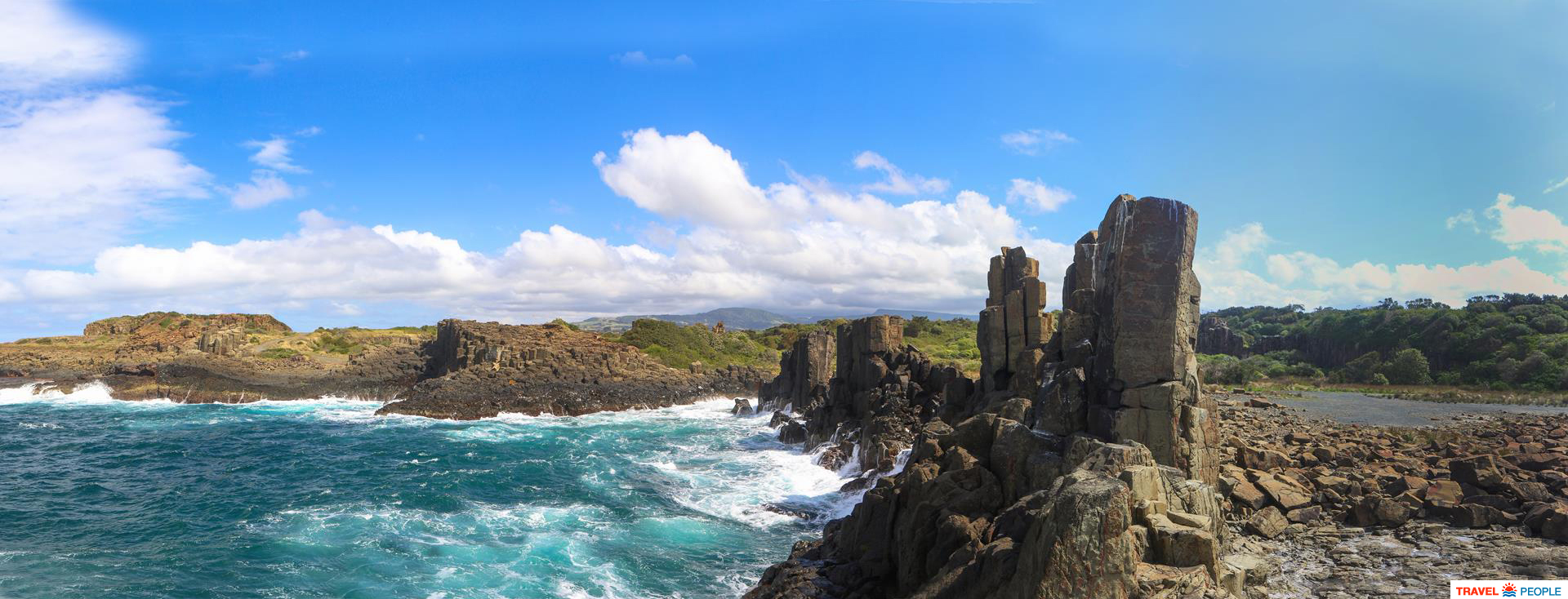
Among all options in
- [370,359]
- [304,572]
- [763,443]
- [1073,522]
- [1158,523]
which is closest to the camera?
[1073,522]

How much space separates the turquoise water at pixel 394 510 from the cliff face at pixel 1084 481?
474 cm

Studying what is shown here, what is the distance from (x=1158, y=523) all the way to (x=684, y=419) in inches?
1812

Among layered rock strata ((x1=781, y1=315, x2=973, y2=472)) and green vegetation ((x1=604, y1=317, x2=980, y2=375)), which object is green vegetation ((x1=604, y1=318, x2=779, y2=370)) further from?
layered rock strata ((x1=781, y1=315, x2=973, y2=472))

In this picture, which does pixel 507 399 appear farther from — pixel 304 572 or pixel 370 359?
pixel 304 572

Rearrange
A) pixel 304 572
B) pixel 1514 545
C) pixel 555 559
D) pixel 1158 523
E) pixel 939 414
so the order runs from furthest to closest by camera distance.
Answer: pixel 939 414 < pixel 555 559 < pixel 304 572 < pixel 1514 545 < pixel 1158 523

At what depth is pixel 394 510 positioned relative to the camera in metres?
27.0

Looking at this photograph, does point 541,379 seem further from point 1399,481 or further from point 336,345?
point 1399,481

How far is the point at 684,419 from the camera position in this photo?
5578cm

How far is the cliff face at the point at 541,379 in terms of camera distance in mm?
58625

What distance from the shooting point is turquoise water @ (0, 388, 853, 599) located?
1980 cm

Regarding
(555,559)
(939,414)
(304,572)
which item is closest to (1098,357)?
(939,414)

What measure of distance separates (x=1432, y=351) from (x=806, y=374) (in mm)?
61757

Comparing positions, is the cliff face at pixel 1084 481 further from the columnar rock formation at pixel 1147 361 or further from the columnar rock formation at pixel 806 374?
the columnar rock formation at pixel 806 374

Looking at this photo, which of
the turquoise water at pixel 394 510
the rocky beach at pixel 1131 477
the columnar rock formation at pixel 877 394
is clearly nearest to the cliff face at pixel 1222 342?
the rocky beach at pixel 1131 477
